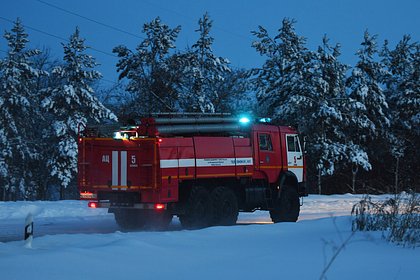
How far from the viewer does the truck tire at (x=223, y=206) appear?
16.5 m

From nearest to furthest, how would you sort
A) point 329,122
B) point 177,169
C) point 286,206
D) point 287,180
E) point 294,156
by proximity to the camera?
point 177,169 < point 286,206 < point 287,180 < point 294,156 < point 329,122

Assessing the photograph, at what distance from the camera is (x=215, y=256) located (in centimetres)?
936

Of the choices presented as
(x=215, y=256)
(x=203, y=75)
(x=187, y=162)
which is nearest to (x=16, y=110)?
(x=203, y=75)

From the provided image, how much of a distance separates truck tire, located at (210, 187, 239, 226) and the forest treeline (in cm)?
2017

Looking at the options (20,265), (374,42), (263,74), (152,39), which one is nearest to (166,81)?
(152,39)

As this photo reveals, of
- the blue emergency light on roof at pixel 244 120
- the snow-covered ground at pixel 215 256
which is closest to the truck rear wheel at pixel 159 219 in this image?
the blue emergency light on roof at pixel 244 120

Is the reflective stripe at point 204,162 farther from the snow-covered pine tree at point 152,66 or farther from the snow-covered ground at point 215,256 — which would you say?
the snow-covered pine tree at point 152,66

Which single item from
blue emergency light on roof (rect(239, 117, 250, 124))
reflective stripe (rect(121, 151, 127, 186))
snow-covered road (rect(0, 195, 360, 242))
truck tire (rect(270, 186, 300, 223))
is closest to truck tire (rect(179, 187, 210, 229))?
snow-covered road (rect(0, 195, 360, 242))

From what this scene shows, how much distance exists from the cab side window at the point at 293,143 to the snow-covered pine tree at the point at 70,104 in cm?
2045

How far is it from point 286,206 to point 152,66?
23.1 meters

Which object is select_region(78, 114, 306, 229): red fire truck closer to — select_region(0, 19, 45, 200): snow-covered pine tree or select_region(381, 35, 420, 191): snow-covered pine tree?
select_region(0, 19, 45, 200): snow-covered pine tree

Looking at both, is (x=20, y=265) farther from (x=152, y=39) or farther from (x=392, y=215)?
(x=152, y=39)

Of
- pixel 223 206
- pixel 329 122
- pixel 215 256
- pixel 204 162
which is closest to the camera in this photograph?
pixel 215 256

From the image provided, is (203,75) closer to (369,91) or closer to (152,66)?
(152,66)
